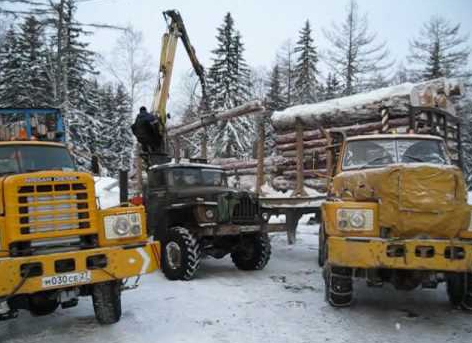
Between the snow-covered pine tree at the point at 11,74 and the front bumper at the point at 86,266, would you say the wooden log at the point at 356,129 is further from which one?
the snow-covered pine tree at the point at 11,74

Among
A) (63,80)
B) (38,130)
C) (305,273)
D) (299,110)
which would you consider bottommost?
(305,273)

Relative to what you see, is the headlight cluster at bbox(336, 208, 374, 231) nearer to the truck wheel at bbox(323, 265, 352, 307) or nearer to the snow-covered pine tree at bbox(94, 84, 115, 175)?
the truck wheel at bbox(323, 265, 352, 307)

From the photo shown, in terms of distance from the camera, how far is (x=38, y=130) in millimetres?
6781

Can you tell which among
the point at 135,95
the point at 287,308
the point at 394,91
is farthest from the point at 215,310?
the point at 135,95

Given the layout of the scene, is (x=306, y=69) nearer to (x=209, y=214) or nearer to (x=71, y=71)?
(x=71, y=71)

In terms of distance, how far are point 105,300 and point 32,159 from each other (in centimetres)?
209

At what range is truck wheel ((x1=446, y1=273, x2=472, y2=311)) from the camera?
554cm

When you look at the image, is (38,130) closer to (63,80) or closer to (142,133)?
(142,133)

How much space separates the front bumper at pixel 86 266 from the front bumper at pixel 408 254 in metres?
2.26

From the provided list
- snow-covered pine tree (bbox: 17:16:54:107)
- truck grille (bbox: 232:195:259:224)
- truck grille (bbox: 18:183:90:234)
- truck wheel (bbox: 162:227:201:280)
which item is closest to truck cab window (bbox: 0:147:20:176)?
truck grille (bbox: 18:183:90:234)

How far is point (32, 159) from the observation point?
19.0ft

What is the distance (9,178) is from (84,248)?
1070mm

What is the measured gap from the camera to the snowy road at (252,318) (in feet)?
15.9

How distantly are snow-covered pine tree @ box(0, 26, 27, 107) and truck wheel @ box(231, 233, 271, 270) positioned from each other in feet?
80.5
